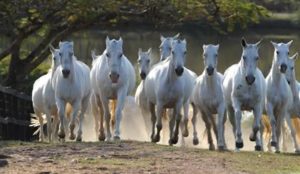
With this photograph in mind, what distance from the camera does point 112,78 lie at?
15.4m

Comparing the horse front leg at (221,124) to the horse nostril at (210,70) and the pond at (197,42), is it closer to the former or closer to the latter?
the horse nostril at (210,70)

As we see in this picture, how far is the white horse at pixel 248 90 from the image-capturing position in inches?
570

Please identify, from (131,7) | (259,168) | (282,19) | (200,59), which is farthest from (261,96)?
(282,19)

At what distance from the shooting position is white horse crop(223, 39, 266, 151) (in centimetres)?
1448

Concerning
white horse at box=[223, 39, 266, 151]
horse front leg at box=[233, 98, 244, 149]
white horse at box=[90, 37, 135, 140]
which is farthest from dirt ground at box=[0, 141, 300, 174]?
white horse at box=[90, 37, 135, 140]

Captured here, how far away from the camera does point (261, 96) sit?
1504cm

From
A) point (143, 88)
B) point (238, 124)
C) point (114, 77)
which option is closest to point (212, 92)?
point (238, 124)

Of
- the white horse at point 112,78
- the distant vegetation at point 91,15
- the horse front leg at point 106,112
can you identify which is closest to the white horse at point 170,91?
the white horse at point 112,78

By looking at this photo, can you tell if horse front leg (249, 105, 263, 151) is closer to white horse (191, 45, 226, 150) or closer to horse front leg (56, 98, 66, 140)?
white horse (191, 45, 226, 150)

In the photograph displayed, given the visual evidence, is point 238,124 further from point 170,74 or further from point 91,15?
point 91,15

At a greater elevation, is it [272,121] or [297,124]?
[297,124]

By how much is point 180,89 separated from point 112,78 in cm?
131

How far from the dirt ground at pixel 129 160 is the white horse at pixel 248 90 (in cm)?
122

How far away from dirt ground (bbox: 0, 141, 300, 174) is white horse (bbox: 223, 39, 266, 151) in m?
1.22
